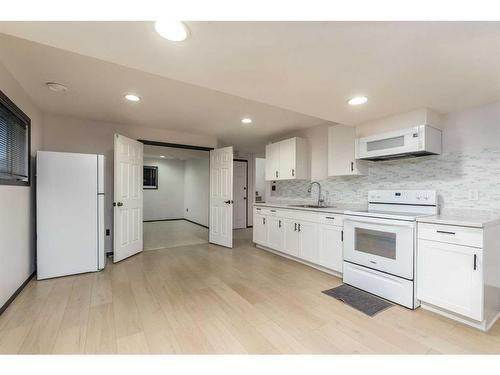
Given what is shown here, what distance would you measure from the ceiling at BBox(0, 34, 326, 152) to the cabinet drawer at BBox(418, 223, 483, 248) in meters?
2.12

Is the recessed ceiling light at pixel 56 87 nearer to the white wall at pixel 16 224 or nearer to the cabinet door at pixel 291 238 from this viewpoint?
the white wall at pixel 16 224

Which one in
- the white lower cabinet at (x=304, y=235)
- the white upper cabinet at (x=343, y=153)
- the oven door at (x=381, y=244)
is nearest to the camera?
the oven door at (x=381, y=244)

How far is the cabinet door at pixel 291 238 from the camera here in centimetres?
344

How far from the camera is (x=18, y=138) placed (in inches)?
98.0

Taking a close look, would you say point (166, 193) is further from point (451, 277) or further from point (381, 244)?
point (451, 277)

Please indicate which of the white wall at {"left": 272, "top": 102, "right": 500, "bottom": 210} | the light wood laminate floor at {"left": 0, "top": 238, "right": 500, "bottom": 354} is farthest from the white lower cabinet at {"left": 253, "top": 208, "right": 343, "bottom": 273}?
the white wall at {"left": 272, "top": 102, "right": 500, "bottom": 210}

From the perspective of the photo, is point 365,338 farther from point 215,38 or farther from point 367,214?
point 215,38

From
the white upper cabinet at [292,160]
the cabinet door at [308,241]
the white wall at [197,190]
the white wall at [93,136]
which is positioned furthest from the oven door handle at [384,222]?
the white wall at [197,190]

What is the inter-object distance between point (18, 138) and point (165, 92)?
163cm

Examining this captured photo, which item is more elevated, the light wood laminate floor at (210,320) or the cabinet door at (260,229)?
the cabinet door at (260,229)

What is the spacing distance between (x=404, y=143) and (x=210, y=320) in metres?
2.56

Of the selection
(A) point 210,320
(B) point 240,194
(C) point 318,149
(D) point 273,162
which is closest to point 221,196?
(D) point 273,162

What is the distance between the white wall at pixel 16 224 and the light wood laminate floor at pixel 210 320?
221 mm

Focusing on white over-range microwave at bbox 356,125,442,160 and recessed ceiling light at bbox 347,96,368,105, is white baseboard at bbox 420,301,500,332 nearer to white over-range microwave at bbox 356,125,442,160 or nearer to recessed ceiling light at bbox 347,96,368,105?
white over-range microwave at bbox 356,125,442,160
